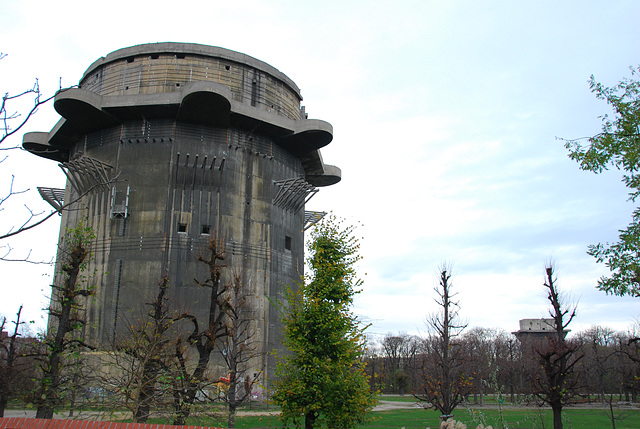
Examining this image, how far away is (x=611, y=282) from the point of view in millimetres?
8703

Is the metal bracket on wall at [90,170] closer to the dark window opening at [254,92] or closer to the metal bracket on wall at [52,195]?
the metal bracket on wall at [52,195]

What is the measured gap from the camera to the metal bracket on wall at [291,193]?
3819 centimetres

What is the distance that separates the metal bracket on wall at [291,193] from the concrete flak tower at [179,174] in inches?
4.2

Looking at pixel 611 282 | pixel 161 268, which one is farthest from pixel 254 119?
pixel 611 282

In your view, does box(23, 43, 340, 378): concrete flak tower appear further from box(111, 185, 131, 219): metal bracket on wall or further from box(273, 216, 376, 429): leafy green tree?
box(273, 216, 376, 429): leafy green tree

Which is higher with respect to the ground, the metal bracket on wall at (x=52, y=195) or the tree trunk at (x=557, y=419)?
the metal bracket on wall at (x=52, y=195)

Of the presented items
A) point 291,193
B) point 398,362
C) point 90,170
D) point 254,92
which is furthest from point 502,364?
point 90,170

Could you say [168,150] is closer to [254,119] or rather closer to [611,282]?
[254,119]

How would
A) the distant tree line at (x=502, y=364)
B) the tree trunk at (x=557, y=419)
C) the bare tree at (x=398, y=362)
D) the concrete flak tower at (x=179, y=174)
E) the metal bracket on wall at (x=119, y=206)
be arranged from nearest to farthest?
the tree trunk at (x=557, y=419) → the concrete flak tower at (x=179, y=174) → the metal bracket on wall at (x=119, y=206) → the distant tree line at (x=502, y=364) → the bare tree at (x=398, y=362)

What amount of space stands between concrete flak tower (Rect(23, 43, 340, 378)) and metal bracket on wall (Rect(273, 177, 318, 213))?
11cm

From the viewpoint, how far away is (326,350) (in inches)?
674

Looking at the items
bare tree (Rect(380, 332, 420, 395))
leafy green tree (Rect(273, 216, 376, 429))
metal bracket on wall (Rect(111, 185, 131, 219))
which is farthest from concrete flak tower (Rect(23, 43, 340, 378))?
bare tree (Rect(380, 332, 420, 395))

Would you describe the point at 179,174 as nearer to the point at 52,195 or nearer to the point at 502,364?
the point at 52,195

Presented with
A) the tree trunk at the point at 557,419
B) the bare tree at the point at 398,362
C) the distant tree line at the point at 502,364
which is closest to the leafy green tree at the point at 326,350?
the tree trunk at the point at 557,419
